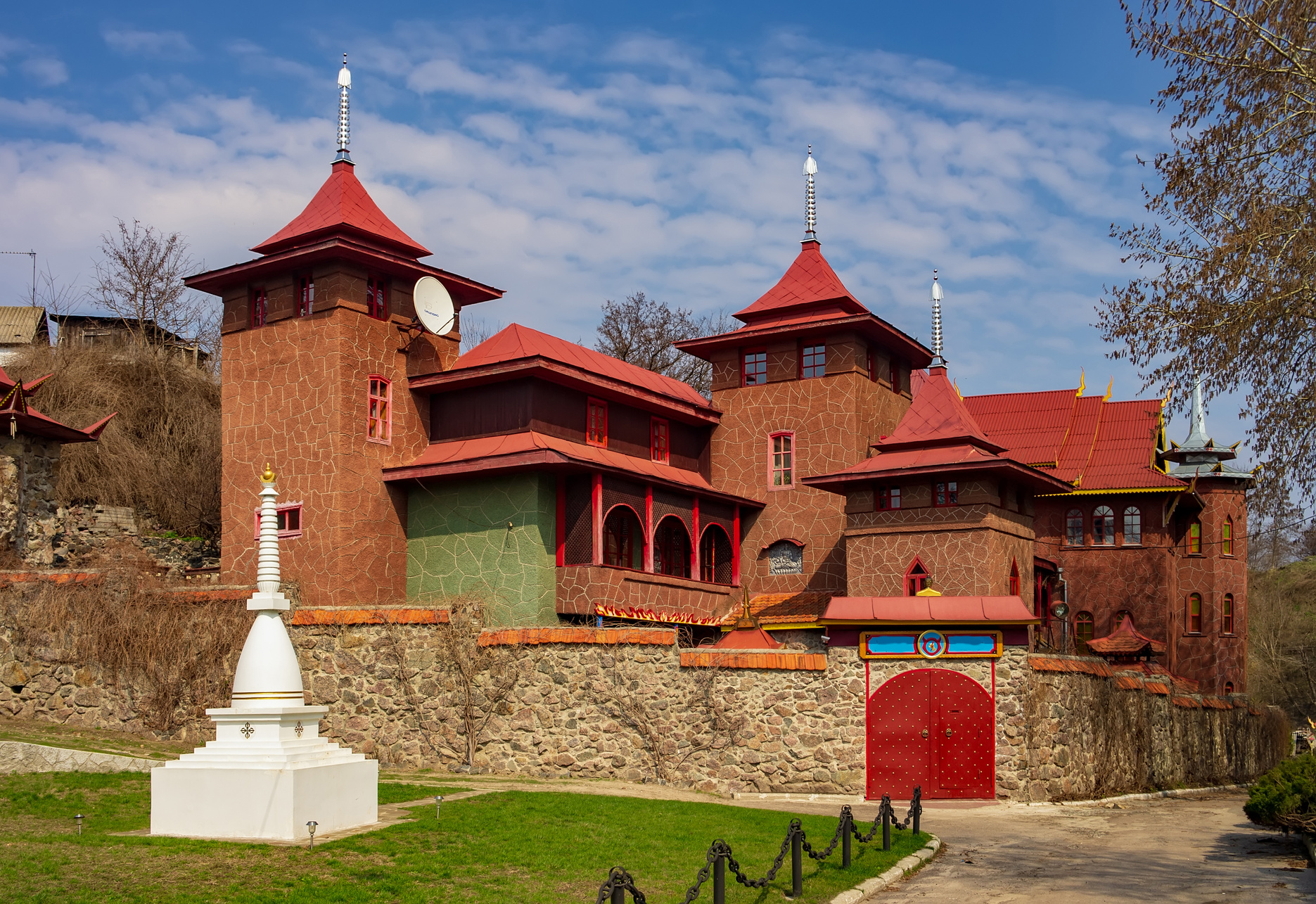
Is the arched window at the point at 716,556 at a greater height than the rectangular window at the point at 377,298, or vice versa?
the rectangular window at the point at 377,298

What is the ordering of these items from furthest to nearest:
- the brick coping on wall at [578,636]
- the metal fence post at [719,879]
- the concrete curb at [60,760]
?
the brick coping on wall at [578,636], the concrete curb at [60,760], the metal fence post at [719,879]

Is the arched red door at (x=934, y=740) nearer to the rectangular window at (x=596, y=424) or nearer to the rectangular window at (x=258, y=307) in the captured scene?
the rectangular window at (x=596, y=424)

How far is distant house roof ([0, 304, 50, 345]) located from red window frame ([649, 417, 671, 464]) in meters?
24.9

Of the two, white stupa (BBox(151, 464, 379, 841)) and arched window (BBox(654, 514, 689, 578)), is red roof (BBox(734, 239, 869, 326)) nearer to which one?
arched window (BBox(654, 514, 689, 578))

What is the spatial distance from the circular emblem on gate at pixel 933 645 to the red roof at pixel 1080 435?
52.1 feet

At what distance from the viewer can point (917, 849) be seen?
48.1 feet

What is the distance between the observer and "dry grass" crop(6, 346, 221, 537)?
34.4 metres

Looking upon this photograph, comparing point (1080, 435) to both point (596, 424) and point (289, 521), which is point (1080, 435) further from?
point (289, 521)

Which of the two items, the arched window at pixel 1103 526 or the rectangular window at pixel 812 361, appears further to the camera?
the arched window at pixel 1103 526

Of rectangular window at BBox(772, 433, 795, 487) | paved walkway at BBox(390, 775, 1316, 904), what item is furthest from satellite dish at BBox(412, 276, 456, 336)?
paved walkway at BBox(390, 775, 1316, 904)

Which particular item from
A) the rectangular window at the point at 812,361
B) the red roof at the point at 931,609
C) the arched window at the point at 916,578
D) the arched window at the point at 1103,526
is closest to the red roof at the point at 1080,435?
the arched window at the point at 1103,526

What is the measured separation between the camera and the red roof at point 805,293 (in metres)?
31.8

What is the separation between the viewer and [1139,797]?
22828 mm

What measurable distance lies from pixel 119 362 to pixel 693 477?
18.1 m
